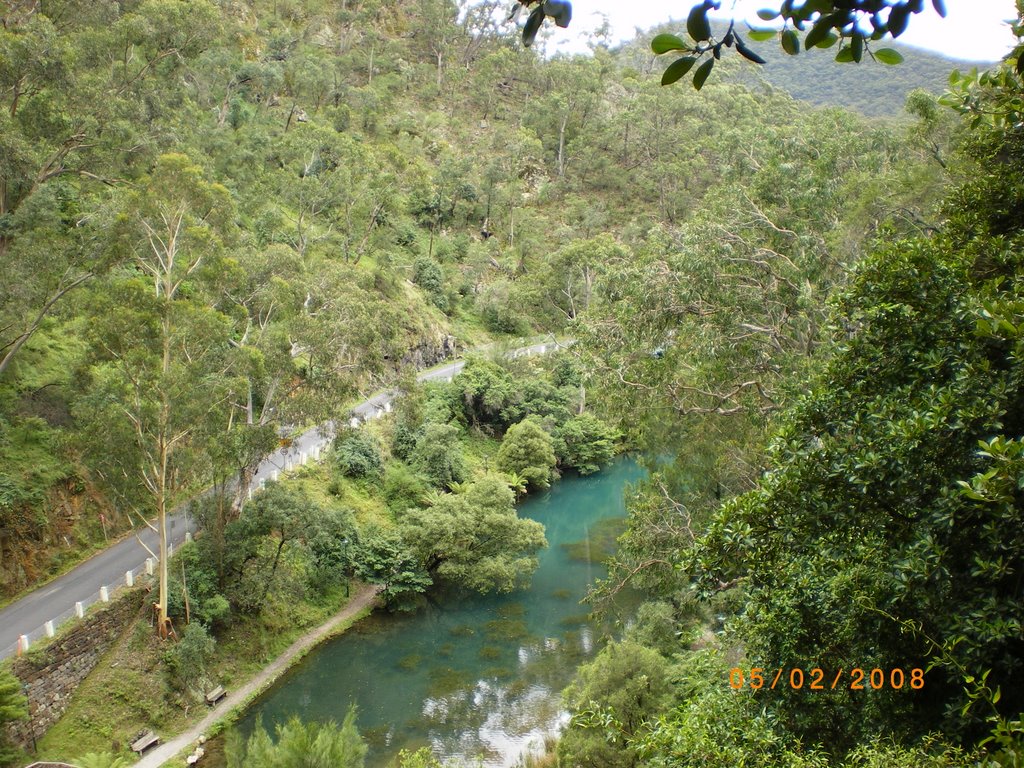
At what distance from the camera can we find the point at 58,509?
15.7 meters

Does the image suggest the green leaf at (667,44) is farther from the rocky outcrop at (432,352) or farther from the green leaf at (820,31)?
the rocky outcrop at (432,352)

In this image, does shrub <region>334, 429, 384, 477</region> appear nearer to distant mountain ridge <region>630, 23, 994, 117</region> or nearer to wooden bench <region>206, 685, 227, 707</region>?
wooden bench <region>206, 685, 227, 707</region>

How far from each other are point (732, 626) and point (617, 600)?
1380cm

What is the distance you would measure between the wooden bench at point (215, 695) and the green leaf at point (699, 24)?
15.7 m

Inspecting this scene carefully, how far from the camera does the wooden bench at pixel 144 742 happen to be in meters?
12.7

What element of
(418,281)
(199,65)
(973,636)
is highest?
(199,65)

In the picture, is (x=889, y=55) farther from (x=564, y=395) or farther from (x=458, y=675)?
(x=564, y=395)

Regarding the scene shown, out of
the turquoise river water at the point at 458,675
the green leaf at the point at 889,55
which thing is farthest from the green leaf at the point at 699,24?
the turquoise river water at the point at 458,675

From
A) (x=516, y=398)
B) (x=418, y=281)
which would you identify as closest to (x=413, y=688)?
(x=516, y=398)

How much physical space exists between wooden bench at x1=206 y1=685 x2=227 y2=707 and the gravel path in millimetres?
82

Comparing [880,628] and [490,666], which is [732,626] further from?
[490,666]
